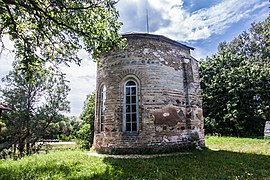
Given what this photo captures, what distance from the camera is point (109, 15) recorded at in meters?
7.66

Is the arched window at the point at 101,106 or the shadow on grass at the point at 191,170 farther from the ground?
the arched window at the point at 101,106

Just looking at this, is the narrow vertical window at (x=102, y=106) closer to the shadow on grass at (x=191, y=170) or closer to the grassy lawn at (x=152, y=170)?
the grassy lawn at (x=152, y=170)

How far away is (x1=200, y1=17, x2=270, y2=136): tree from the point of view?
20141mm

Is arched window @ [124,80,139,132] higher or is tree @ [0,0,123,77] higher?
tree @ [0,0,123,77]

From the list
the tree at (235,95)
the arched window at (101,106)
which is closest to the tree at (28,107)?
the arched window at (101,106)

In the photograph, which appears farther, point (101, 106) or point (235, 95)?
point (235, 95)

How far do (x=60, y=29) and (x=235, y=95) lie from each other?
1925 cm

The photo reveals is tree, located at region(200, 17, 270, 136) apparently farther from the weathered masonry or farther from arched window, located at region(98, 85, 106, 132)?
arched window, located at region(98, 85, 106, 132)

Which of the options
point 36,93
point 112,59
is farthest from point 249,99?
point 36,93

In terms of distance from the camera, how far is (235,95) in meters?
20.6

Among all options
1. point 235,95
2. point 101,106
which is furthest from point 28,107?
point 235,95

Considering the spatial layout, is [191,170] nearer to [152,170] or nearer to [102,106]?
[152,170]

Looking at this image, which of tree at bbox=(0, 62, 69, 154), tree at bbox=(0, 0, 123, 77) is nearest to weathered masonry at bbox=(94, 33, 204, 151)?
tree at bbox=(0, 0, 123, 77)

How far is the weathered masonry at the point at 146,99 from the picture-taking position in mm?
9336
